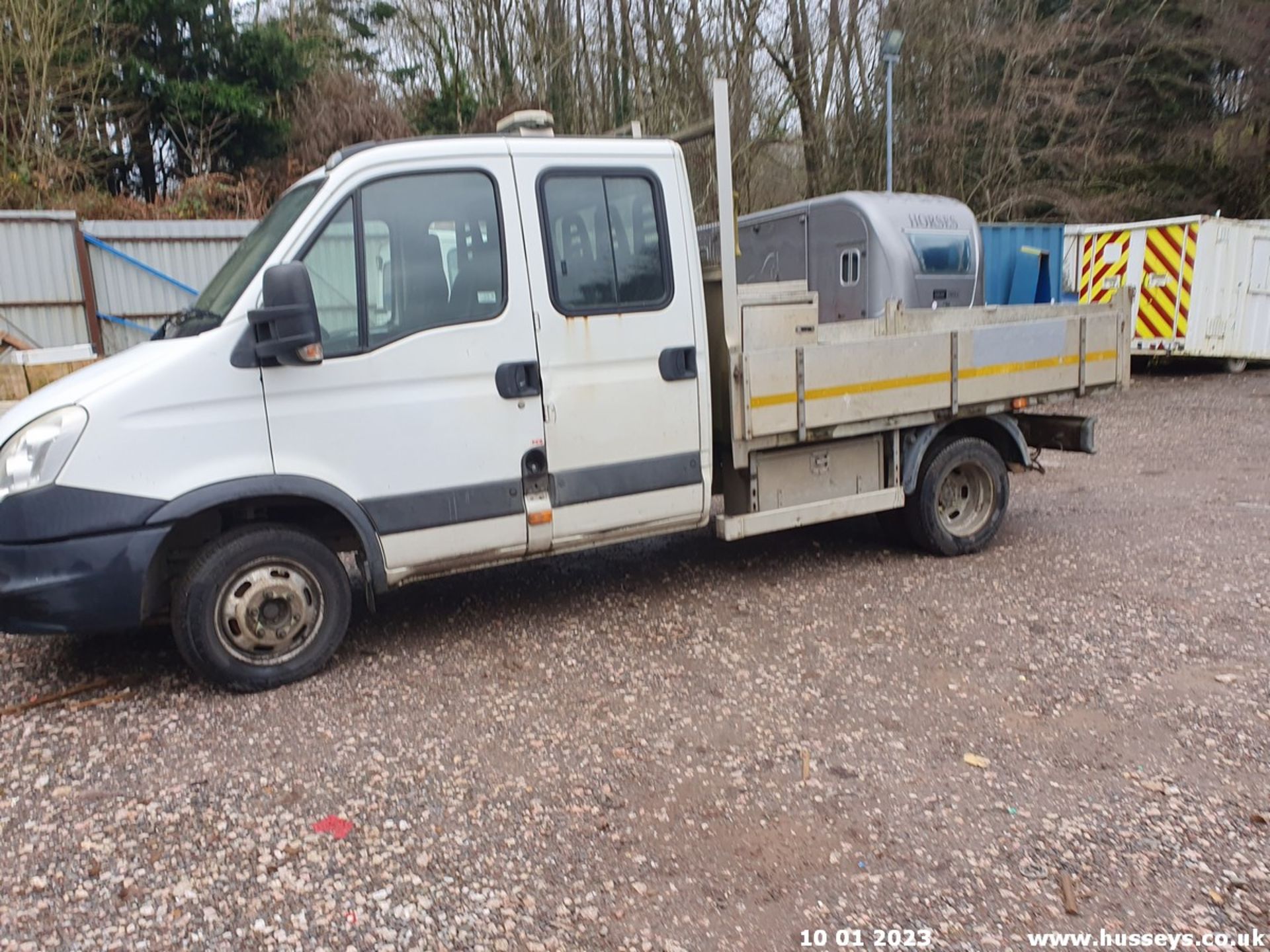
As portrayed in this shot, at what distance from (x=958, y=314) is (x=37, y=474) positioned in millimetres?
5082

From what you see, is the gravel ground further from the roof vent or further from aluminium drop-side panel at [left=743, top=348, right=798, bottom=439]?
the roof vent

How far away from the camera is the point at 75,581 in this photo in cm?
404

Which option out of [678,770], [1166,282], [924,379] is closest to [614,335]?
[924,379]

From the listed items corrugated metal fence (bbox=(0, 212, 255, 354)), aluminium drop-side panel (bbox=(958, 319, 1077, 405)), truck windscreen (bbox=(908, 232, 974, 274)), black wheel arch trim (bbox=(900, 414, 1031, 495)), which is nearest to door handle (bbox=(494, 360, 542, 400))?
black wheel arch trim (bbox=(900, 414, 1031, 495))

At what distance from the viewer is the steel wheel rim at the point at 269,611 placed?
4.38m

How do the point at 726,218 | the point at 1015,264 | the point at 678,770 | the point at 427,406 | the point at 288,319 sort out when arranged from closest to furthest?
the point at 678,770
the point at 288,319
the point at 427,406
the point at 726,218
the point at 1015,264

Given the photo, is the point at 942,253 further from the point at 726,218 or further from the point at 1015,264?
the point at 726,218

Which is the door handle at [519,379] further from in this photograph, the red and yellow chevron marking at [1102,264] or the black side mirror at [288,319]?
the red and yellow chevron marking at [1102,264]

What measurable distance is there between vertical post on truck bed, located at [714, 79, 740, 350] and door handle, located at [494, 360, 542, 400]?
116cm

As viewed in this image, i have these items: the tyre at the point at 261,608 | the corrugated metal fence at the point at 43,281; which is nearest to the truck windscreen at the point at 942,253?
the tyre at the point at 261,608

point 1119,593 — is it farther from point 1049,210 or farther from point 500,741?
point 1049,210

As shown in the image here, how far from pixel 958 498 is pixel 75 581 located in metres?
5.23

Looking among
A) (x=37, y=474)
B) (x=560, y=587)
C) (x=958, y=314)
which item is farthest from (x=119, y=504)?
(x=958, y=314)

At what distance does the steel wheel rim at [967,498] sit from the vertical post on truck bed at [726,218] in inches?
82.6
